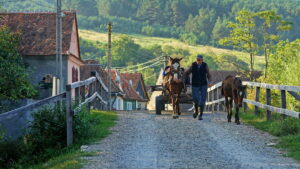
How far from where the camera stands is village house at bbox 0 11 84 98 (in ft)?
144

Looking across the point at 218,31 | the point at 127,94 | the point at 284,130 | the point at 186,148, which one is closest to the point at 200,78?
the point at 284,130

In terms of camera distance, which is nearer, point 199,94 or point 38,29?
point 199,94

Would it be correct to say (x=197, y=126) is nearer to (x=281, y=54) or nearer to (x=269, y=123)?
(x=269, y=123)

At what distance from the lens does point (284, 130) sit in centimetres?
1424

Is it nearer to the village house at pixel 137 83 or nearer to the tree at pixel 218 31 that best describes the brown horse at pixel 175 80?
the village house at pixel 137 83

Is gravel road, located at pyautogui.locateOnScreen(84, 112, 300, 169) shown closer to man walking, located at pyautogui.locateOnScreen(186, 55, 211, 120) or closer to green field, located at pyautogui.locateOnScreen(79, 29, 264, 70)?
man walking, located at pyautogui.locateOnScreen(186, 55, 211, 120)

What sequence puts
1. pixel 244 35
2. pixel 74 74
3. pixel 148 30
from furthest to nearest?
1. pixel 148 30
2. pixel 244 35
3. pixel 74 74

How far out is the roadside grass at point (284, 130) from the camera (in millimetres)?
11773

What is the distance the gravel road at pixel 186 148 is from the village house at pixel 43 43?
26.8 m

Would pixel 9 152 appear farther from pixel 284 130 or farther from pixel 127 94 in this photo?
pixel 127 94

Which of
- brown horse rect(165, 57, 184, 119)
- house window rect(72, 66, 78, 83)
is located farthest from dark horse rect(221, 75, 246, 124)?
house window rect(72, 66, 78, 83)

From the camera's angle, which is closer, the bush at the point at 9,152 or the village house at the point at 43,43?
the bush at the point at 9,152

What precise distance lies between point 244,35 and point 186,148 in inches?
2082

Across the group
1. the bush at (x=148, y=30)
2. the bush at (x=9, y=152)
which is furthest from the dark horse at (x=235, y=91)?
the bush at (x=148, y=30)
